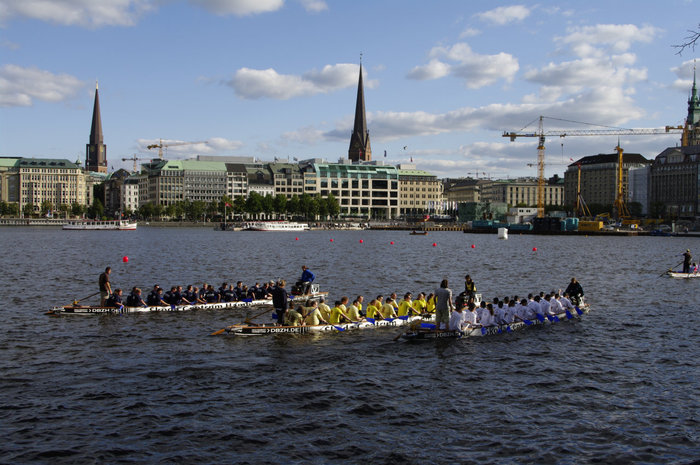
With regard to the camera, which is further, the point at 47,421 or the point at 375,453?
the point at 47,421

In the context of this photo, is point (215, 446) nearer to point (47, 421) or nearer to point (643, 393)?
point (47, 421)

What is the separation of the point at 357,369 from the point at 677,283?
4508 cm

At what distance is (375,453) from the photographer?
59.3ft

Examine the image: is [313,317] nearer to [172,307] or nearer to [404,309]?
[404,309]

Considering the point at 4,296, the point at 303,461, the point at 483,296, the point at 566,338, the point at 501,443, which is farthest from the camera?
the point at 483,296

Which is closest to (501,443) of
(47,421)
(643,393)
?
(643,393)

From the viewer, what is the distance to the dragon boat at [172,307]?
1464 inches

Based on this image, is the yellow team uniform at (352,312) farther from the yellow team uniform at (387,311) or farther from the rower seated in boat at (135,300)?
the rower seated in boat at (135,300)

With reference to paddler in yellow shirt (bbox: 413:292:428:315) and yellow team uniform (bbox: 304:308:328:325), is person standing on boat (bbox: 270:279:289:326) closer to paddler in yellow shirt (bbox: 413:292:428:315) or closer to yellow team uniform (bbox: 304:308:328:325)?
yellow team uniform (bbox: 304:308:328:325)

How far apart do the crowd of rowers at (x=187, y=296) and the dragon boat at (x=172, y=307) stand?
0.21 m

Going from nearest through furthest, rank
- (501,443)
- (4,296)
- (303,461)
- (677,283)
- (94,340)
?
(303,461) < (501,443) < (94,340) < (4,296) < (677,283)

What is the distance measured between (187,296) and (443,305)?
17.1 metres

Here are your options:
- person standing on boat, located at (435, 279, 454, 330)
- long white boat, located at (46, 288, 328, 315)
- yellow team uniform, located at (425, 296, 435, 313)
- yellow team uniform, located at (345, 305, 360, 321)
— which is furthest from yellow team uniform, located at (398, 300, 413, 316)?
long white boat, located at (46, 288, 328, 315)

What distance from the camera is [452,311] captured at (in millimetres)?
31328
